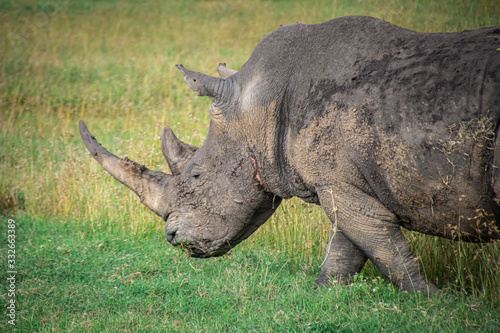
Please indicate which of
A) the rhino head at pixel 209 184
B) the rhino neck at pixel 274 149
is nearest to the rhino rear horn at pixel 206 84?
the rhino head at pixel 209 184

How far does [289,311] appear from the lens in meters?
3.99

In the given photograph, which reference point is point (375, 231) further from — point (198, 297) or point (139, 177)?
point (139, 177)

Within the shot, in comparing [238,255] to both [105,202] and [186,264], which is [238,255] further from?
[105,202]

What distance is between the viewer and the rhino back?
3254 millimetres

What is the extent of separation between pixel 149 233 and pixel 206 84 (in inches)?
102

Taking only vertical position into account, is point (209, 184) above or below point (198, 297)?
above

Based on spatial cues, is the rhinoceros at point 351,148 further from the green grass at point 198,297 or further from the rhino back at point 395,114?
the green grass at point 198,297

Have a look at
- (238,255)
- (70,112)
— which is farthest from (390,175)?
(70,112)

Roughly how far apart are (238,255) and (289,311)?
149 centimetres

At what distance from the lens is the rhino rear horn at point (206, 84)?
13.8 feet

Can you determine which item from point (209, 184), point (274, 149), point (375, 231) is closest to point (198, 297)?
point (209, 184)

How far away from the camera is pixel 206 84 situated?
4219mm

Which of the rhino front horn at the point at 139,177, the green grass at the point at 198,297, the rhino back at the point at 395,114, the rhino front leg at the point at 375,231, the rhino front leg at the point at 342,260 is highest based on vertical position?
the rhino back at the point at 395,114

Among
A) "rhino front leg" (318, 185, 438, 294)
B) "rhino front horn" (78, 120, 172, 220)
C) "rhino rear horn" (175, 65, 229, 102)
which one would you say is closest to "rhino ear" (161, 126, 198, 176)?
"rhino front horn" (78, 120, 172, 220)
